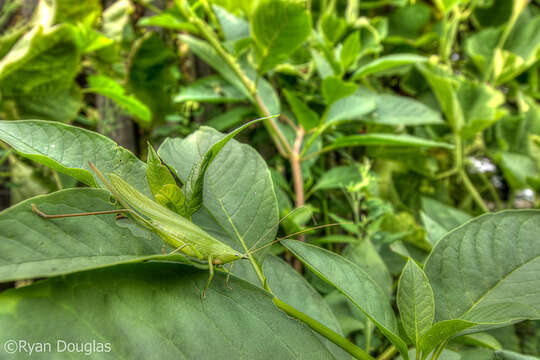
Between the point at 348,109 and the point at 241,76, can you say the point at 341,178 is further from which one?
the point at 241,76

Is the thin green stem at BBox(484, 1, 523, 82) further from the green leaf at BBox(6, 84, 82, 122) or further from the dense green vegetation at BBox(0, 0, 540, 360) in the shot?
the green leaf at BBox(6, 84, 82, 122)

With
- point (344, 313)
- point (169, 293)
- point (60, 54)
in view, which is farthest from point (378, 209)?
point (60, 54)

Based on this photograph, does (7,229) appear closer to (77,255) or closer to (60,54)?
(77,255)

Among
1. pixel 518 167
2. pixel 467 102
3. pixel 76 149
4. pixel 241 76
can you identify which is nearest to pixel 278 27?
pixel 241 76

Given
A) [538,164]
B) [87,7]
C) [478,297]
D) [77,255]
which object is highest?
[87,7]

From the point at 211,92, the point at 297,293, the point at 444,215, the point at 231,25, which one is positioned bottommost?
the point at 444,215
